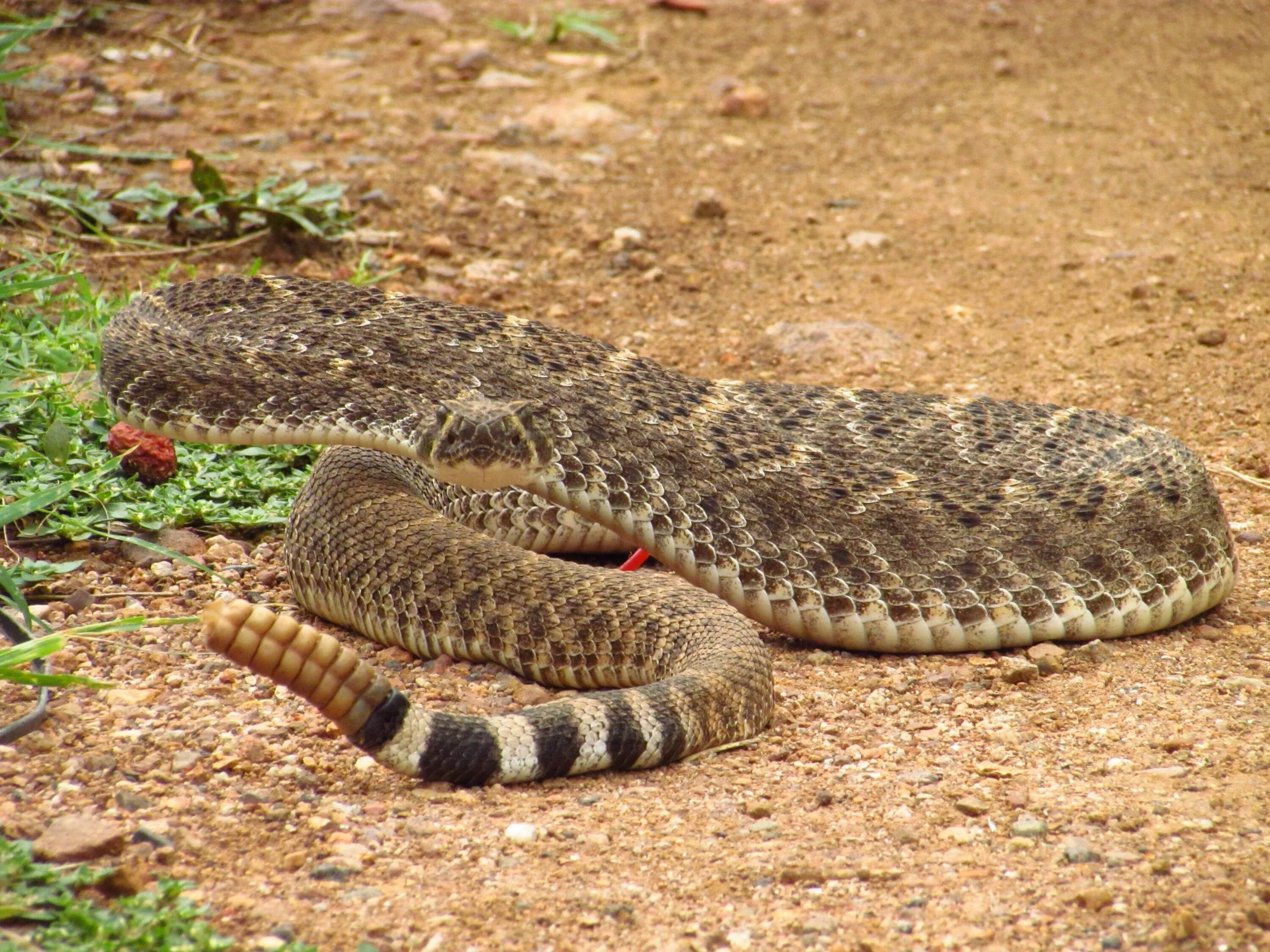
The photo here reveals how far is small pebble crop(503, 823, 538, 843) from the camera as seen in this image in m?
3.46

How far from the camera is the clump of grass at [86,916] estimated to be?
2.79 meters

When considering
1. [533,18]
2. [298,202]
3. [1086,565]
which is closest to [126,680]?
[1086,565]

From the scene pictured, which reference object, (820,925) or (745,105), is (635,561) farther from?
(745,105)

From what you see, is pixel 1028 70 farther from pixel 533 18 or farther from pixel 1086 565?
pixel 1086 565

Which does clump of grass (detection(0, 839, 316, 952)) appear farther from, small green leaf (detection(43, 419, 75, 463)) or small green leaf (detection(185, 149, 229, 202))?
small green leaf (detection(185, 149, 229, 202))

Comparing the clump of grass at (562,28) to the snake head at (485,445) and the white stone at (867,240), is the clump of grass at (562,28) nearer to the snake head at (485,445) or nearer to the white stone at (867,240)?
the white stone at (867,240)

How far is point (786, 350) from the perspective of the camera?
7.79 metres

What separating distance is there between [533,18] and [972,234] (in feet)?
18.5

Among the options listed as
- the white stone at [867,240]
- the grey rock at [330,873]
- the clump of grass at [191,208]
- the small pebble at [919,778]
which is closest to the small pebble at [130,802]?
the grey rock at [330,873]

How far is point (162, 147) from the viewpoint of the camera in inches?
366

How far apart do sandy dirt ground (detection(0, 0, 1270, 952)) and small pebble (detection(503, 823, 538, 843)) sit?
13 mm

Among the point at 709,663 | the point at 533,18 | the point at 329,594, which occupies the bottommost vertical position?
the point at 329,594

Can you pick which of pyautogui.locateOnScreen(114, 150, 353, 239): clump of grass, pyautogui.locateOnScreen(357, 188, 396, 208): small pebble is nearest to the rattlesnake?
pyautogui.locateOnScreen(114, 150, 353, 239): clump of grass

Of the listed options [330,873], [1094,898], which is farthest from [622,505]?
[1094,898]
